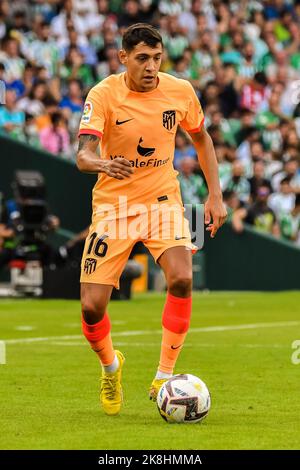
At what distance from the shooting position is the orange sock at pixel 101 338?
938cm

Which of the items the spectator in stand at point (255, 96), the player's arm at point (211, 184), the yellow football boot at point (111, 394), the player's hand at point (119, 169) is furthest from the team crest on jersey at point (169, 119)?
the spectator in stand at point (255, 96)

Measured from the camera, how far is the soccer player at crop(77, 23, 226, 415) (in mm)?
9258

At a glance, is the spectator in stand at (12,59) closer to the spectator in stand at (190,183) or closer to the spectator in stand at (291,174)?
the spectator in stand at (190,183)

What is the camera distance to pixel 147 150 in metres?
9.44

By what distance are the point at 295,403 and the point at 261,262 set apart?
15.4 metres

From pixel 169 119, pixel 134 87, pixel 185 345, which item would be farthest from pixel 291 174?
pixel 134 87

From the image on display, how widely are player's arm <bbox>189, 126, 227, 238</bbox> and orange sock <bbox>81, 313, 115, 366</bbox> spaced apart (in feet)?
3.41

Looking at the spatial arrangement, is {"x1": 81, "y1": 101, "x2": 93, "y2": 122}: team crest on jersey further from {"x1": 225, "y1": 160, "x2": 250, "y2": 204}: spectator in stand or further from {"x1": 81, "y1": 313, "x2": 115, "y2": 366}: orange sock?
{"x1": 225, "y1": 160, "x2": 250, "y2": 204}: spectator in stand

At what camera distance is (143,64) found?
928 cm

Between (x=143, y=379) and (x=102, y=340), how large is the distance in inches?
76.9

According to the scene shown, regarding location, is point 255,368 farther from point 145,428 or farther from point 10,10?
point 10,10

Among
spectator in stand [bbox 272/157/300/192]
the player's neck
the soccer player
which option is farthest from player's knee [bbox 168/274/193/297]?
spectator in stand [bbox 272/157/300/192]

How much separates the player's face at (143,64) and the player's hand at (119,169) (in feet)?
3.00
